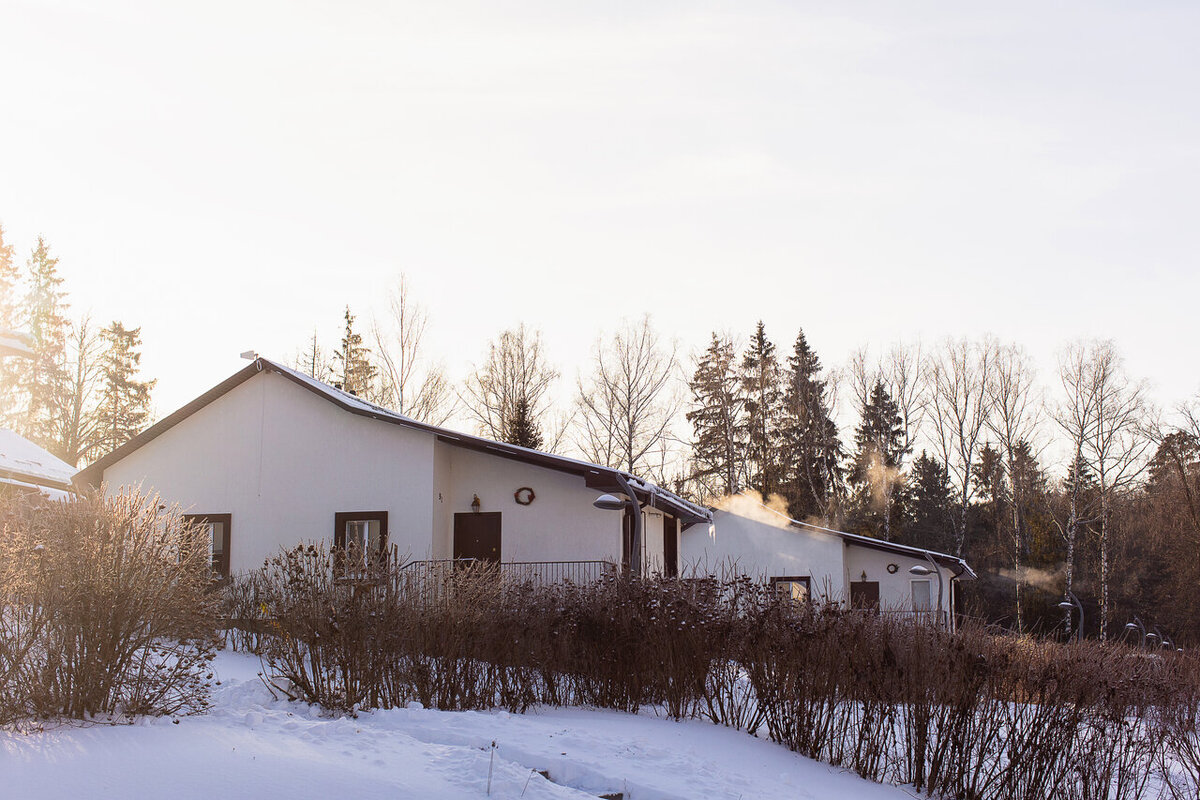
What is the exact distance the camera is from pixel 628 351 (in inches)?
1494

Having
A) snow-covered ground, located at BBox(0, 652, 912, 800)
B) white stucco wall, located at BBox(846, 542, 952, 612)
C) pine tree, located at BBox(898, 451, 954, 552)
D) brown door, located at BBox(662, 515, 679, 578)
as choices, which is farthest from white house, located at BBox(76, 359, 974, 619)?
pine tree, located at BBox(898, 451, 954, 552)

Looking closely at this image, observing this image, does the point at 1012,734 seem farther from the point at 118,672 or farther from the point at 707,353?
the point at 707,353

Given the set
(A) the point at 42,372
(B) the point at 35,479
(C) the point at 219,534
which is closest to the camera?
(C) the point at 219,534

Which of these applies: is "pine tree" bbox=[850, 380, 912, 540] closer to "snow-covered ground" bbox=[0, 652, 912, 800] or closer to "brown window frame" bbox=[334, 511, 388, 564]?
"brown window frame" bbox=[334, 511, 388, 564]

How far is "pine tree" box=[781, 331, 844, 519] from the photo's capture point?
39312 millimetres

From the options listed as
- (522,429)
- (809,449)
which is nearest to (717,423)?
(809,449)

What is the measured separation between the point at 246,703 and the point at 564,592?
3735mm

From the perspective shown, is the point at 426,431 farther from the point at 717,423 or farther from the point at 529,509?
the point at 717,423

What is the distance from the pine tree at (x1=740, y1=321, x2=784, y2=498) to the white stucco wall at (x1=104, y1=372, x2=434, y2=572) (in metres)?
23.7

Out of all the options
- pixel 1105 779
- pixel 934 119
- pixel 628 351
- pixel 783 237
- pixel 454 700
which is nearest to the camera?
pixel 1105 779

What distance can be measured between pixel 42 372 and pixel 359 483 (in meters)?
26.9

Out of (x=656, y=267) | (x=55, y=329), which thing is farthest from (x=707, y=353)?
(x=55, y=329)

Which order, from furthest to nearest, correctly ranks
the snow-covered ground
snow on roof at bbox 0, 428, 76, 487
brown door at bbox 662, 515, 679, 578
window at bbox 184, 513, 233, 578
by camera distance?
snow on roof at bbox 0, 428, 76, 487
brown door at bbox 662, 515, 679, 578
window at bbox 184, 513, 233, 578
the snow-covered ground

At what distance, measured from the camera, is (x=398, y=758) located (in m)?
6.45
